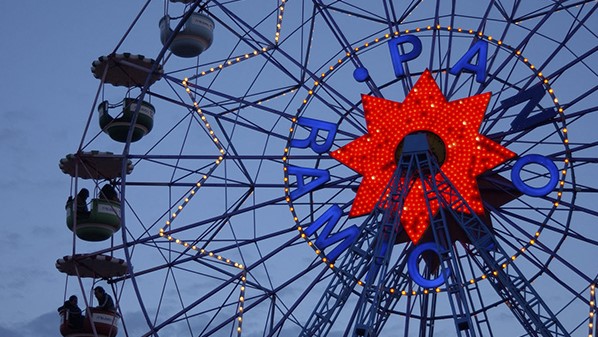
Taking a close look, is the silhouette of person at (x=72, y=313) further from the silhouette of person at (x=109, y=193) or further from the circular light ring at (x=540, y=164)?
the circular light ring at (x=540, y=164)

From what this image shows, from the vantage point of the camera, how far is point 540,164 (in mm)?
22047

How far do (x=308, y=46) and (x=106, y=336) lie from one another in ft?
20.6

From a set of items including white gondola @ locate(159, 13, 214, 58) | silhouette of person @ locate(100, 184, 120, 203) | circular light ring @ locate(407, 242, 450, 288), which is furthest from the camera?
white gondola @ locate(159, 13, 214, 58)

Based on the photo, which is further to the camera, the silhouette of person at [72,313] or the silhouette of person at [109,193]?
the silhouette of person at [109,193]

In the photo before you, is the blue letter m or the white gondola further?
the white gondola

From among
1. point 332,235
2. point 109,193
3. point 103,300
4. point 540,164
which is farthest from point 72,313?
point 540,164

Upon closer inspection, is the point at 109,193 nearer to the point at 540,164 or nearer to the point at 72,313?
the point at 72,313

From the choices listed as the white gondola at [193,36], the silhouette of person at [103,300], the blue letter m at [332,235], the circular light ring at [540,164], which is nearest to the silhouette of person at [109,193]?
the silhouette of person at [103,300]

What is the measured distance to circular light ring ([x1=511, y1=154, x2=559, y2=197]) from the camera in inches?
858

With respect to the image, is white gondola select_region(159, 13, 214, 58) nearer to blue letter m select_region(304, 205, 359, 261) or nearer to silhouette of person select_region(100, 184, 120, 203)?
silhouette of person select_region(100, 184, 120, 203)

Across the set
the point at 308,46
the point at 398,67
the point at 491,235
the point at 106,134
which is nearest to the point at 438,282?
the point at 491,235

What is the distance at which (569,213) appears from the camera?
22906mm

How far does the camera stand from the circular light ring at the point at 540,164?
71.5ft

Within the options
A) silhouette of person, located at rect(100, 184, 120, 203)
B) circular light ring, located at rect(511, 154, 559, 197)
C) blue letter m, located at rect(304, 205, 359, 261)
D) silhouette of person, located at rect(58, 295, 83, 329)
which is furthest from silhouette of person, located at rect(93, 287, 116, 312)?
circular light ring, located at rect(511, 154, 559, 197)
